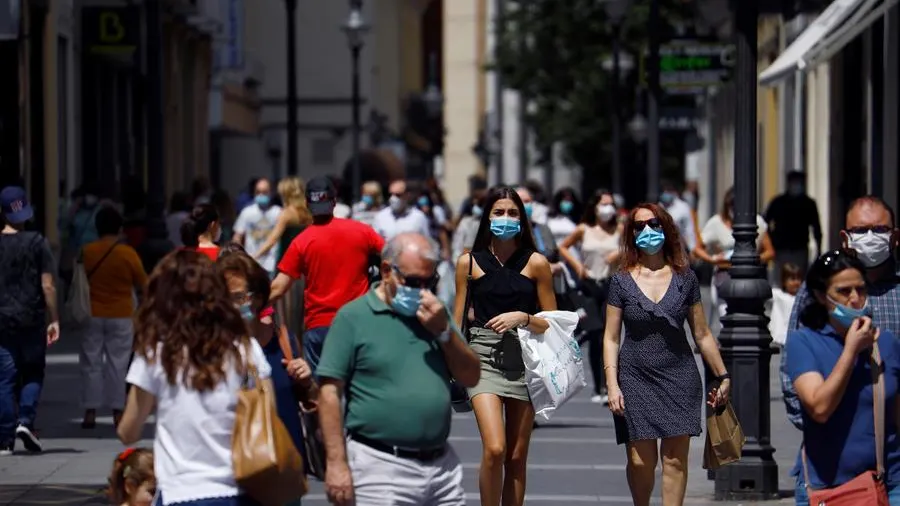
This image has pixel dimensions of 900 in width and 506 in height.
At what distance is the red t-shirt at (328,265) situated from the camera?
12578mm

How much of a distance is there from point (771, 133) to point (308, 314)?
87.4ft

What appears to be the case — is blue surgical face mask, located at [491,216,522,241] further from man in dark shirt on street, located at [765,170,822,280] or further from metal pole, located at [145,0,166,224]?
man in dark shirt on street, located at [765,170,822,280]

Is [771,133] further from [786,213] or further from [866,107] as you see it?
[786,213]

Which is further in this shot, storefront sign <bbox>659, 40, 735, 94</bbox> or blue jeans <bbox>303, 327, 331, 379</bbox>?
storefront sign <bbox>659, 40, 735, 94</bbox>

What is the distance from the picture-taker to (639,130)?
42.9 metres

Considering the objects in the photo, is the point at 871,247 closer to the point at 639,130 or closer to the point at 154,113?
the point at 154,113

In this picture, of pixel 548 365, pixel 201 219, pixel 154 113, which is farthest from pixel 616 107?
pixel 548 365

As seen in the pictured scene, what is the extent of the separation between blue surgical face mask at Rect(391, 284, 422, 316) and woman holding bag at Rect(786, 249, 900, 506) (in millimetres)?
1287

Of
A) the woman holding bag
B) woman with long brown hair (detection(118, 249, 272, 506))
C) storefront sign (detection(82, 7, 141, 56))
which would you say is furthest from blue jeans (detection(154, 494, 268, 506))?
storefront sign (detection(82, 7, 141, 56))

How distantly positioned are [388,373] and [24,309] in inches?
275

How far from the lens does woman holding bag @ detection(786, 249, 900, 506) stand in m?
7.26

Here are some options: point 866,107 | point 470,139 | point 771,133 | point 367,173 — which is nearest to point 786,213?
point 866,107

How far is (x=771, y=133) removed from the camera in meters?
38.4

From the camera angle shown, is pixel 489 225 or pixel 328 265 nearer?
pixel 489 225
